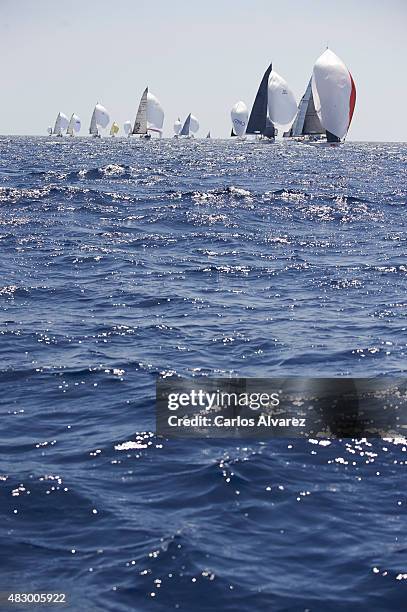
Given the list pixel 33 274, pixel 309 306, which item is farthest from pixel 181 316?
pixel 33 274

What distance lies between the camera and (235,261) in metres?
23.6

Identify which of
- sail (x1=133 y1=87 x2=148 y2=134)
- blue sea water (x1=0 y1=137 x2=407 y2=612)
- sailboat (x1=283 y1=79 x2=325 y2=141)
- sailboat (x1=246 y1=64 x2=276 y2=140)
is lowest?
blue sea water (x1=0 y1=137 x2=407 y2=612)

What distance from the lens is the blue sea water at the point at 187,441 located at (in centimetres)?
700

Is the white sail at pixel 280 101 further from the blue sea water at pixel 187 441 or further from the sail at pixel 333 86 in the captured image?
the blue sea water at pixel 187 441

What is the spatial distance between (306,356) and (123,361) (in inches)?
126

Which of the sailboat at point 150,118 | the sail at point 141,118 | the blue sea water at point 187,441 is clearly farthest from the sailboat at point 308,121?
the blue sea water at point 187,441

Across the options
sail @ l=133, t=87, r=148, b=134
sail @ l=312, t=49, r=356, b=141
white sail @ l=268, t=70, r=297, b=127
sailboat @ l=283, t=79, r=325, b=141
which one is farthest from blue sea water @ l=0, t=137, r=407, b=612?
sail @ l=133, t=87, r=148, b=134

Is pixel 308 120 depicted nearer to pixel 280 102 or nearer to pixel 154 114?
pixel 280 102

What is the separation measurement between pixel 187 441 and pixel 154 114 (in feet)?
532

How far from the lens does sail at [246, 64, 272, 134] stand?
114 metres

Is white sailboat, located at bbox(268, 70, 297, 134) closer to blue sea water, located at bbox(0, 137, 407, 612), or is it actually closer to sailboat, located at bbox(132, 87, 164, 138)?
sailboat, located at bbox(132, 87, 164, 138)

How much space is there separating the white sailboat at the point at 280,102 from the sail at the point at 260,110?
926 mm

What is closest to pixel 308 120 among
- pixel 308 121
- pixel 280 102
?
pixel 308 121

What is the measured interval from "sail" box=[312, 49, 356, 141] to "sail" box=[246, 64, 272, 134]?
20384mm
